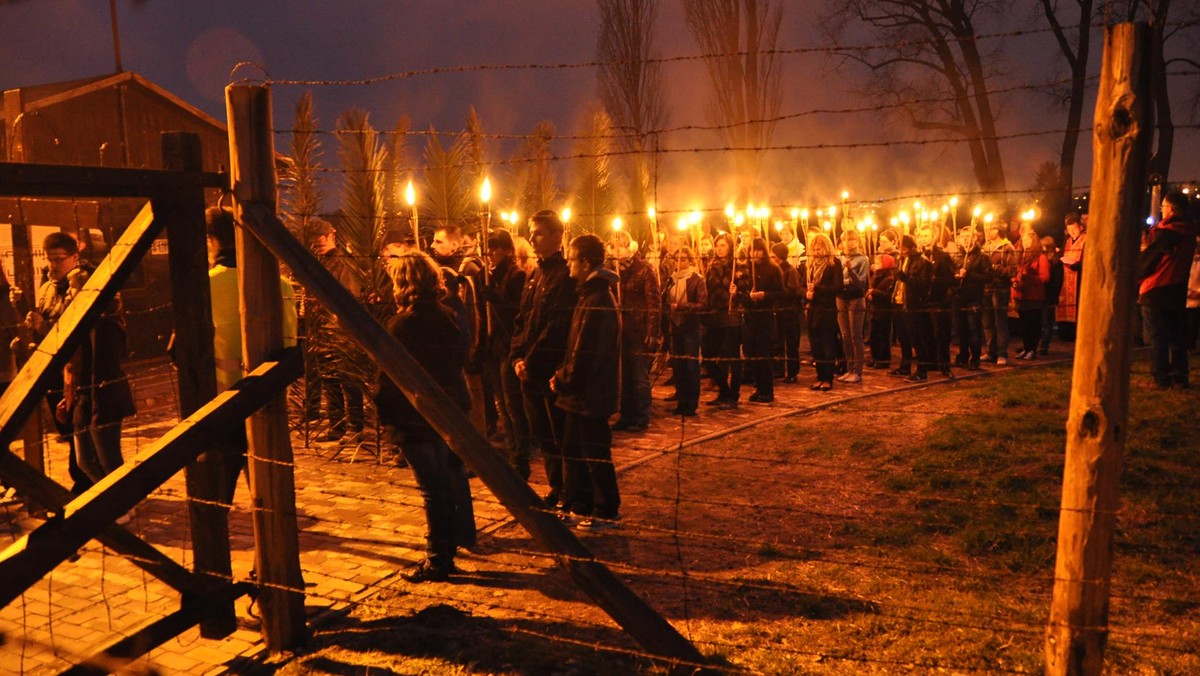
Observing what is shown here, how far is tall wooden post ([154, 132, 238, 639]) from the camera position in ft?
13.6

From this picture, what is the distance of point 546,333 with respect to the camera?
6.55 meters

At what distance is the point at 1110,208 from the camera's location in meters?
3.26

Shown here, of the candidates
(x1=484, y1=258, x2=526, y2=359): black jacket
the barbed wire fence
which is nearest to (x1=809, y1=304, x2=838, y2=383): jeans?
the barbed wire fence

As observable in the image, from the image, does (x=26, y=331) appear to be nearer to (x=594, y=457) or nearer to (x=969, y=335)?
(x=594, y=457)

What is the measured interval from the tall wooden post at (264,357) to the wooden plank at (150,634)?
0.66 ft

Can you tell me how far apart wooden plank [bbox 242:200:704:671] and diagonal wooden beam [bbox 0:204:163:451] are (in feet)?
2.16

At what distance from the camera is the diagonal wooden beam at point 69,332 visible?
13.0 feet

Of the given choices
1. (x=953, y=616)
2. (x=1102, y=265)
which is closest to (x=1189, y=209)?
(x=953, y=616)

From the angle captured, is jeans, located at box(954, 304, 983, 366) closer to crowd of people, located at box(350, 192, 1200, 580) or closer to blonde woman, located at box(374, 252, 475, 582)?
crowd of people, located at box(350, 192, 1200, 580)

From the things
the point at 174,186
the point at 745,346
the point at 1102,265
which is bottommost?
the point at 745,346

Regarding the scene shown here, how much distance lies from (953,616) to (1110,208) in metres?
2.34

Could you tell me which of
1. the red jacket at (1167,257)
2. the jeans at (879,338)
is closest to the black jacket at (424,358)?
the red jacket at (1167,257)

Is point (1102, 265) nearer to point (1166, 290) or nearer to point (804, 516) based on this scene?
point (804, 516)

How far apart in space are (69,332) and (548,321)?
3.24 meters
